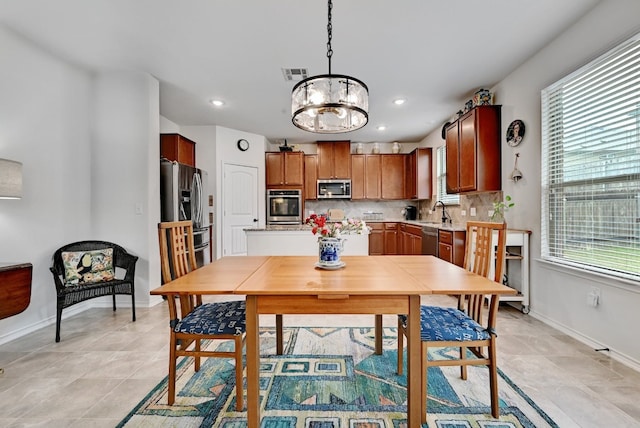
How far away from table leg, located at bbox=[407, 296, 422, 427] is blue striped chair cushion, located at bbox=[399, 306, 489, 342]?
0.30 feet

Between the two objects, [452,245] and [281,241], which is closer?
[452,245]

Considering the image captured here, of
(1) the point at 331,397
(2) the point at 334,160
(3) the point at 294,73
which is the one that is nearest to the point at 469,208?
(2) the point at 334,160

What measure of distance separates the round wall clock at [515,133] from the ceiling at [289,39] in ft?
1.95

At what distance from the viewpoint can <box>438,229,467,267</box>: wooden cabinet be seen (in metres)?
3.50

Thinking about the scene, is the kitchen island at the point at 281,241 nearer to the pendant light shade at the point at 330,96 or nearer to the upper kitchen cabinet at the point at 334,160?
the upper kitchen cabinet at the point at 334,160

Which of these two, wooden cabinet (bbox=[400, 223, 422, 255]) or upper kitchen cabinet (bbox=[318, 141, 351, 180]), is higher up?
upper kitchen cabinet (bbox=[318, 141, 351, 180])

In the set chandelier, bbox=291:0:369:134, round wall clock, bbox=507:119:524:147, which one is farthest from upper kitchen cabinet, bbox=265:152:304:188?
chandelier, bbox=291:0:369:134

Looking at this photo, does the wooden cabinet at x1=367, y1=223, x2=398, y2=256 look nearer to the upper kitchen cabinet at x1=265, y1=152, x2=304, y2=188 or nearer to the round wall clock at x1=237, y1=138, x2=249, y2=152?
the upper kitchen cabinet at x1=265, y1=152, x2=304, y2=188

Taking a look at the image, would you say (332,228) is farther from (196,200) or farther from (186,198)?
(196,200)

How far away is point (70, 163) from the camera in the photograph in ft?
10.3

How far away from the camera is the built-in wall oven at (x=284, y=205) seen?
613 centimetres

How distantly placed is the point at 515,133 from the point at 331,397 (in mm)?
3148

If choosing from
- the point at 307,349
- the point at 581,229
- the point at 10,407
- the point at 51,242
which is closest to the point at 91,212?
the point at 51,242

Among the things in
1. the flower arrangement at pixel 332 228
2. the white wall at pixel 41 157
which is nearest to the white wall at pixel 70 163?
the white wall at pixel 41 157
